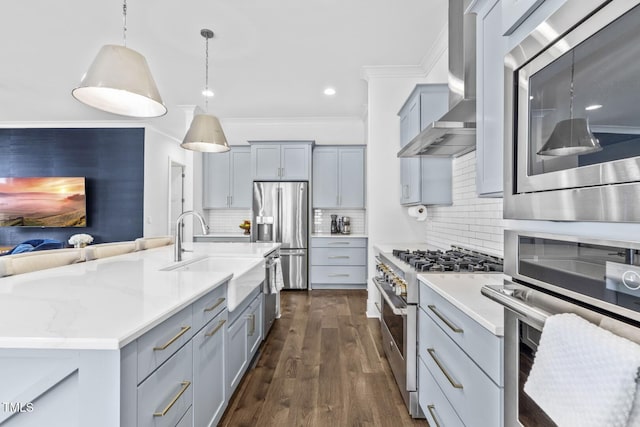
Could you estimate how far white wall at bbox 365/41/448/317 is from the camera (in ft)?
12.2

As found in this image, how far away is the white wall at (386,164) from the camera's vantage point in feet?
12.2

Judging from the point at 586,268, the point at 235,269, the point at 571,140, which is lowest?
the point at 235,269

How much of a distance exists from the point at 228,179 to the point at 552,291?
534 cm

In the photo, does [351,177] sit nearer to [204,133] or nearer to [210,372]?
[204,133]

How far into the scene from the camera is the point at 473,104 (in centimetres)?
172

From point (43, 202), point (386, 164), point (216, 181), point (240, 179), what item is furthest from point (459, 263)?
point (43, 202)

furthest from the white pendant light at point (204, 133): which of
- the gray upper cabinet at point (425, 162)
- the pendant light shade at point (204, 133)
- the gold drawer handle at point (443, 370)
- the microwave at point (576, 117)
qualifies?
the microwave at point (576, 117)

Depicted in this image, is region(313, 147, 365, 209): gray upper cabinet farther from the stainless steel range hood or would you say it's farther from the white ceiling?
the stainless steel range hood

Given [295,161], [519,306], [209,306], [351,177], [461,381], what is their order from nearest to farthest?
[519,306] → [461,381] → [209,306] → [295,161] → [351,177]

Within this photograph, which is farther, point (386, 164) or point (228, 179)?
point (228, 179)

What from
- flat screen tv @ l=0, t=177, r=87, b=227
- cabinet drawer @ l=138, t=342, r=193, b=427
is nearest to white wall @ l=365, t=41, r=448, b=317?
cabinet drawer @ l=138, t=342, r=193, b=427

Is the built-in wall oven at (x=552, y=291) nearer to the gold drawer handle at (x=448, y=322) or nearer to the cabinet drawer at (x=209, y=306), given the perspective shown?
the gold drawer handle at (x=448, y=322)

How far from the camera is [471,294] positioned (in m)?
1.35

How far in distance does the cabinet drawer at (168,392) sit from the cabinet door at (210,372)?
7 centimetres
